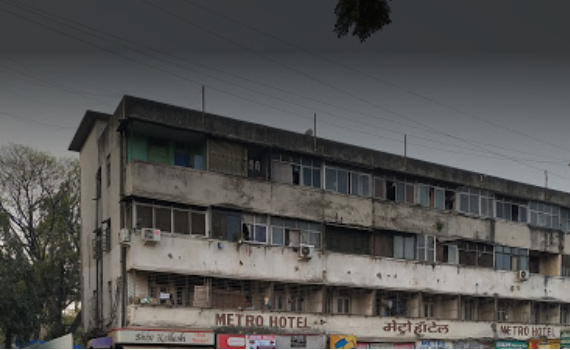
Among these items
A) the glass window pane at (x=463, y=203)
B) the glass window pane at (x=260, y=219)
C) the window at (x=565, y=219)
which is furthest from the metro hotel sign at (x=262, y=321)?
the window at (x=565, y=219)

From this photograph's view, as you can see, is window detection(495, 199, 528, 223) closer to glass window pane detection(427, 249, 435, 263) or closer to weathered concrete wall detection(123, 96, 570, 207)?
weathered concrete wall detection(123, 96, 570, 207)

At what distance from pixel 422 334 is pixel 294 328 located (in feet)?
20.8

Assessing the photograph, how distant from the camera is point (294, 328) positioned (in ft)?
80.2

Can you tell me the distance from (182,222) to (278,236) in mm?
3753

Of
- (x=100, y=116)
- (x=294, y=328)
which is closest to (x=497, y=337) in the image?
(x=294, y=328)

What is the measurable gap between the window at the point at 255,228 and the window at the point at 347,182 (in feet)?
10.6

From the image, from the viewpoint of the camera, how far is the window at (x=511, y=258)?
3172 centimetres

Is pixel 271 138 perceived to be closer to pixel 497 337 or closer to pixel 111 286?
pixel 111 286

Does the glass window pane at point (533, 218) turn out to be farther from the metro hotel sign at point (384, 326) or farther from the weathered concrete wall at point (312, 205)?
the metro hotel sign at point (384, 326)

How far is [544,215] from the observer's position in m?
34.2

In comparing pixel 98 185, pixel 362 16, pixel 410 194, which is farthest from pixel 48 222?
pixel 362 16

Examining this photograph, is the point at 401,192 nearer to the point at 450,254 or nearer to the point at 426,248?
the point at 426,248

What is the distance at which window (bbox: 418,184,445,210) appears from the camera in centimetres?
2970

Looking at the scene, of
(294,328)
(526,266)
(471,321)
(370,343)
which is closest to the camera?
(294,328)
